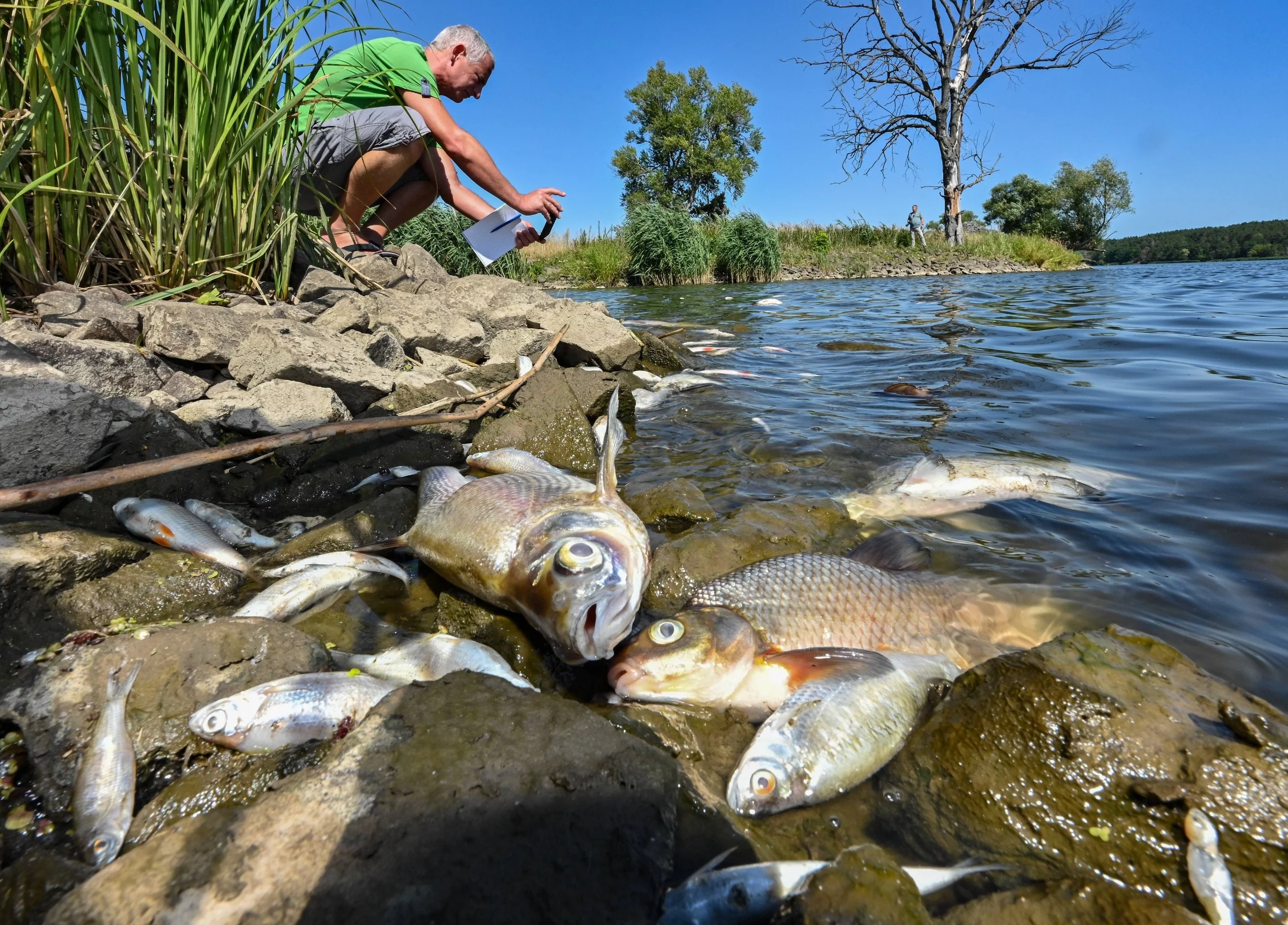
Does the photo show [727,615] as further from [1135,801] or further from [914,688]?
[1135,801]

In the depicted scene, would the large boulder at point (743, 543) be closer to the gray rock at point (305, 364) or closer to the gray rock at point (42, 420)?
the gray rock at point (305, 364)

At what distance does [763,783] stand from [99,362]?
3864 mm

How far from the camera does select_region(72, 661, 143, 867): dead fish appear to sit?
1434 millimetres

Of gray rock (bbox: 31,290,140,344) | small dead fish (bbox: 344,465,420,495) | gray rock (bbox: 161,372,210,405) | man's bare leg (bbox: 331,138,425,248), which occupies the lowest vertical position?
small dead fish (bbox: 344,465,420,495)

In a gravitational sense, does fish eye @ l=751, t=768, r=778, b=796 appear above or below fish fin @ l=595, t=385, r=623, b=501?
below

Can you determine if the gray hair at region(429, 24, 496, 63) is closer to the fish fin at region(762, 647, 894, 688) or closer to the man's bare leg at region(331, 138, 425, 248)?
the man's bare leg at region(331, 138, 425, 248)

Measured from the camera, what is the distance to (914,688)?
2018mm

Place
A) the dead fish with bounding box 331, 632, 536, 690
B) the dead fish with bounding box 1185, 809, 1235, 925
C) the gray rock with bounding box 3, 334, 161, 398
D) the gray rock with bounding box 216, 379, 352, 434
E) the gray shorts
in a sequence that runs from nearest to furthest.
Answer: the dead fish with bounding box 1185, 809, 1235, 925, the dead fish with bounding box 331, 632, 536, 690, the gray rock with bounding box 3, 334, 161, 398, the gray rock with bounding box 216, 379, 352, 434, the gray shorts

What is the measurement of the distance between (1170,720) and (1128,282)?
22.0 metres

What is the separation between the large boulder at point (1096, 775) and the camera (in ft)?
4.72

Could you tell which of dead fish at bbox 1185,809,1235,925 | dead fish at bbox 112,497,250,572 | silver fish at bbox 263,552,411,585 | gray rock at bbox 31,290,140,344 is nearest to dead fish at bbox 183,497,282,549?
dead fish at bbox 112,497,250,572

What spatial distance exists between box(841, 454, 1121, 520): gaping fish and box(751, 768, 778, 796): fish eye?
6.76 ft

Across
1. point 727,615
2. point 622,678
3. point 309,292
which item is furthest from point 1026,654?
point 309,292

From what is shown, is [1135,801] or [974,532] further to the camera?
[974,532]
